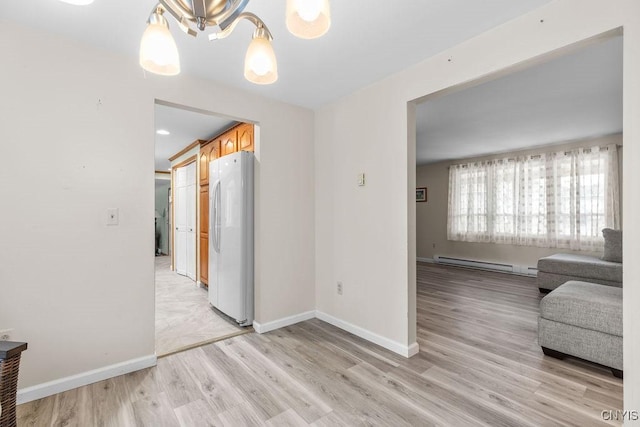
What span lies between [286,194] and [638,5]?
2.61m

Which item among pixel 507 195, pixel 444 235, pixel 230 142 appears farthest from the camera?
pixel 444 235

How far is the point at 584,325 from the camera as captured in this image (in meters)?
2.22

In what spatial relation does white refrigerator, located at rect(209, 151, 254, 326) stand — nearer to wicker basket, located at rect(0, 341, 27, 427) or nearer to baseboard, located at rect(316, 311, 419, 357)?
baseboard, located at rect(316, 311, 419, 357)

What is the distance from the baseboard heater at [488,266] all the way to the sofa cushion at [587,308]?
10.8 feet

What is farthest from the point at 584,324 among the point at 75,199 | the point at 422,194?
the point at 422,194

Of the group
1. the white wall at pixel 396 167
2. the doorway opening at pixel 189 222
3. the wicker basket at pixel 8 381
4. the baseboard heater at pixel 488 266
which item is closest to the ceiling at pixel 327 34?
the white wall at pixel 396 167

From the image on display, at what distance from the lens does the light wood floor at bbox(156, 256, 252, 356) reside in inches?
106

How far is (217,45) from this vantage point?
204cm

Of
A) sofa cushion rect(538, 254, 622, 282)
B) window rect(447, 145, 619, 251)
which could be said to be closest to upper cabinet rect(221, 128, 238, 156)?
sofa cushion rect(538, 254, 622, 282)

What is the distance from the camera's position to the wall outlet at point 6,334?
5.81 feet

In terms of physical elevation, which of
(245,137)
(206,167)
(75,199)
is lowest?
(75,199)

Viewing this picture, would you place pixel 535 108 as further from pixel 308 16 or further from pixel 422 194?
pixel 422 194

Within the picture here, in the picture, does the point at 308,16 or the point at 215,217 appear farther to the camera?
the point at 215,217

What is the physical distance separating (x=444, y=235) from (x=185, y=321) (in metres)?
5.74
